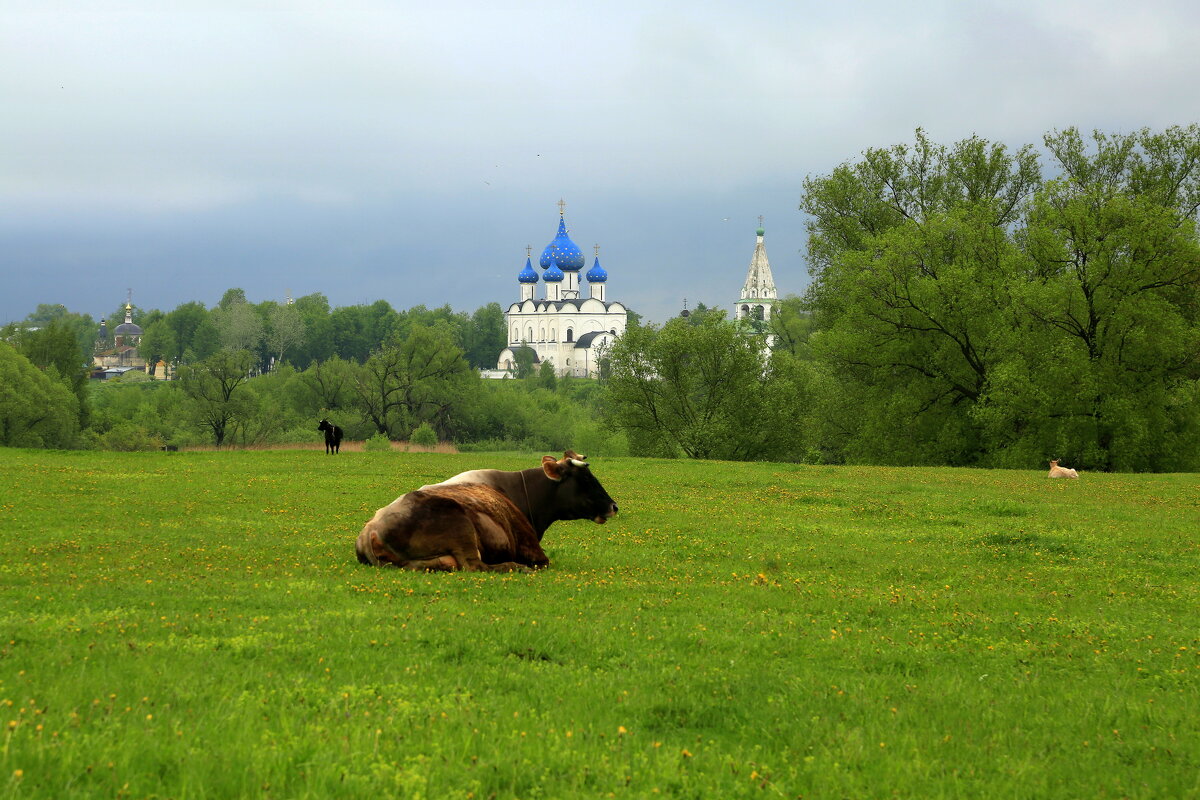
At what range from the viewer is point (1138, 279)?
4575 centimetres

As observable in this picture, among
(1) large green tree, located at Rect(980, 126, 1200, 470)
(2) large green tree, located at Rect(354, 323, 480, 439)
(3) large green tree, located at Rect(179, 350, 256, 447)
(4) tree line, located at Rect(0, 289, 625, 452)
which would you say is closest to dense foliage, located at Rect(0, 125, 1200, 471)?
(1) large green tree, located at Rect(980, 126, 1200, 470)

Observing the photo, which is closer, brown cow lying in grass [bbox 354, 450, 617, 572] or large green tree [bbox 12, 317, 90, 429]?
brown cow lying in grass [bbox 354, 450, 617, 572]

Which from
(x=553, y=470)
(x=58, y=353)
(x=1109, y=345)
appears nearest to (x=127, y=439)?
(x=58, y=353)

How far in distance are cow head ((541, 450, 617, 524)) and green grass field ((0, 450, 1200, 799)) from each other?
840 mm

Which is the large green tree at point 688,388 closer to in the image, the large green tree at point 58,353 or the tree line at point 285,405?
the tree line at point 285,405

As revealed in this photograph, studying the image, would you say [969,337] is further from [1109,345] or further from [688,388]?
[688,388]

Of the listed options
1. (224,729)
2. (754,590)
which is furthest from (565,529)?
(224,729)

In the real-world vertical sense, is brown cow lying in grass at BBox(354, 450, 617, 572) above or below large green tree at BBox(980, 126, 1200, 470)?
below

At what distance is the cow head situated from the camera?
50.0 feet

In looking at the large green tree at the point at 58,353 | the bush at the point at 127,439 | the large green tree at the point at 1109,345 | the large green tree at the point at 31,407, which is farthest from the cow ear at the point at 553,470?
the large green tree at the point at 58,353

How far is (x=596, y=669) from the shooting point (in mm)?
8727

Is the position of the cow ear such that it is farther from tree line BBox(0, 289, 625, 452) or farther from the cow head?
tree line BBox(0, 289, 625, 452)

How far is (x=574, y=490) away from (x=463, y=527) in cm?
232

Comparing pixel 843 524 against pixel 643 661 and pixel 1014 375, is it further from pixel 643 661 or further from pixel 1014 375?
pixel 1014 375
